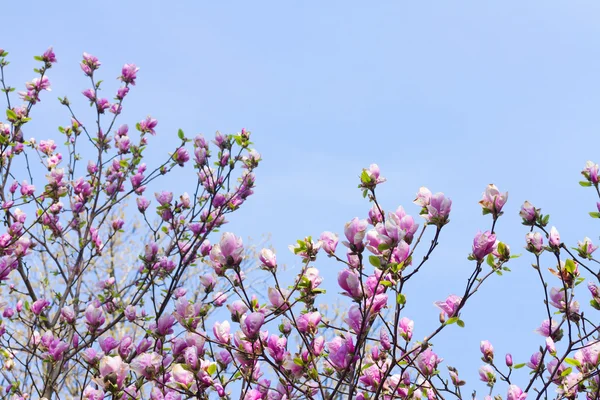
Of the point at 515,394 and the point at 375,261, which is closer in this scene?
the point at 375,261

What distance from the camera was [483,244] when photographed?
2217 millimetres

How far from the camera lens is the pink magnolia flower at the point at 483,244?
7.26ft

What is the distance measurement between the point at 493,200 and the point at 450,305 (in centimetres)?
42

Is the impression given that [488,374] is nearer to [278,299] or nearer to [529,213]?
[529,213]

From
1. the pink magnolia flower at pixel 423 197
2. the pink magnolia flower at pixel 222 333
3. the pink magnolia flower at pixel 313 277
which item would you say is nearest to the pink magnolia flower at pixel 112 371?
the pink magnolia flower at pixel 222 333

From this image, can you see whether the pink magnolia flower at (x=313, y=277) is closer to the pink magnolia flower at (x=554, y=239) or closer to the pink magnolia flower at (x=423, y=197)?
the pink magnolia flower at (x=423, y=197)

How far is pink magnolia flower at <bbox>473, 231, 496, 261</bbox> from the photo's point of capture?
221 cm

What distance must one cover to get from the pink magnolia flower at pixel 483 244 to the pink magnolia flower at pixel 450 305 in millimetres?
168

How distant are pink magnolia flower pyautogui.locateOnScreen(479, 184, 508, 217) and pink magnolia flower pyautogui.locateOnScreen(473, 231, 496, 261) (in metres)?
0.11

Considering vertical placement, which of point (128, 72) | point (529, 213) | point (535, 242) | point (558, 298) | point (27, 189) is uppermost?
point (128, 72)

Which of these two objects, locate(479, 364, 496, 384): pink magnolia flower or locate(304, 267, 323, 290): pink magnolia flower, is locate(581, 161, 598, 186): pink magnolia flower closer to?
locate(479, 364, 496, 384): pink magnolia flower

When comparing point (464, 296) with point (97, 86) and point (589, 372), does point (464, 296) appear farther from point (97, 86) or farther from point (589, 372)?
point (97, 86)

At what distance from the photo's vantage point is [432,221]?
7.25ft

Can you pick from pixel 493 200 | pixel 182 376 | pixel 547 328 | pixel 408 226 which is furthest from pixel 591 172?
pixel 182 376
